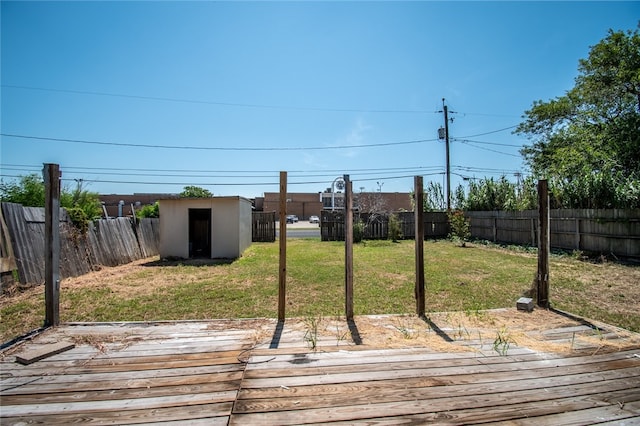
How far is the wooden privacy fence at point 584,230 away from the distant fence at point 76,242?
14.7 m

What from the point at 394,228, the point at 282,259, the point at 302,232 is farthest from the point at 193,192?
the point at 282,259

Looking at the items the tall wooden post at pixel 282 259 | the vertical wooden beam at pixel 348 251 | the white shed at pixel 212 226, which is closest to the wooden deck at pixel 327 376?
the tall wooden post at pixel 282 259

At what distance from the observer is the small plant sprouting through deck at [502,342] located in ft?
8.91

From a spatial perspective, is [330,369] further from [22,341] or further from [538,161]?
[538,161]

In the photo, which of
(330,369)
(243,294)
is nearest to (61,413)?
(330,369)

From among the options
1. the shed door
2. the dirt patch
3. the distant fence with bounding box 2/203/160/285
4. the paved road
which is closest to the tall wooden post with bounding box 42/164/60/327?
the dirt patch

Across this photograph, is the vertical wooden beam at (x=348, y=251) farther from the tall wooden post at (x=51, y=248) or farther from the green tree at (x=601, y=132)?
the green tree at (x=601, y=132)

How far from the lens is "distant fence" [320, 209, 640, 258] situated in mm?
8969

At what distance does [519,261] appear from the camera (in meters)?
9.20

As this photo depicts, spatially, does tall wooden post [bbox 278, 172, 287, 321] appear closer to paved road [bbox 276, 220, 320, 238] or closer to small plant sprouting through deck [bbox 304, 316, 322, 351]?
small plant sprouting through deck [bbox 304, 316, 322, 351]

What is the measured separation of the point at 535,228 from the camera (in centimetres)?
1221

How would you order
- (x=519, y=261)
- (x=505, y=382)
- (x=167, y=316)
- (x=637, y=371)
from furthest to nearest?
1. (x=519, y=261)
2. (x=167, y=316)
3. (x=637, y=371)
4. (x=505, y=382)

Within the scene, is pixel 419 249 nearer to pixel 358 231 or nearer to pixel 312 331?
pixel 312 331

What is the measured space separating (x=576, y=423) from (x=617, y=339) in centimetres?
192
